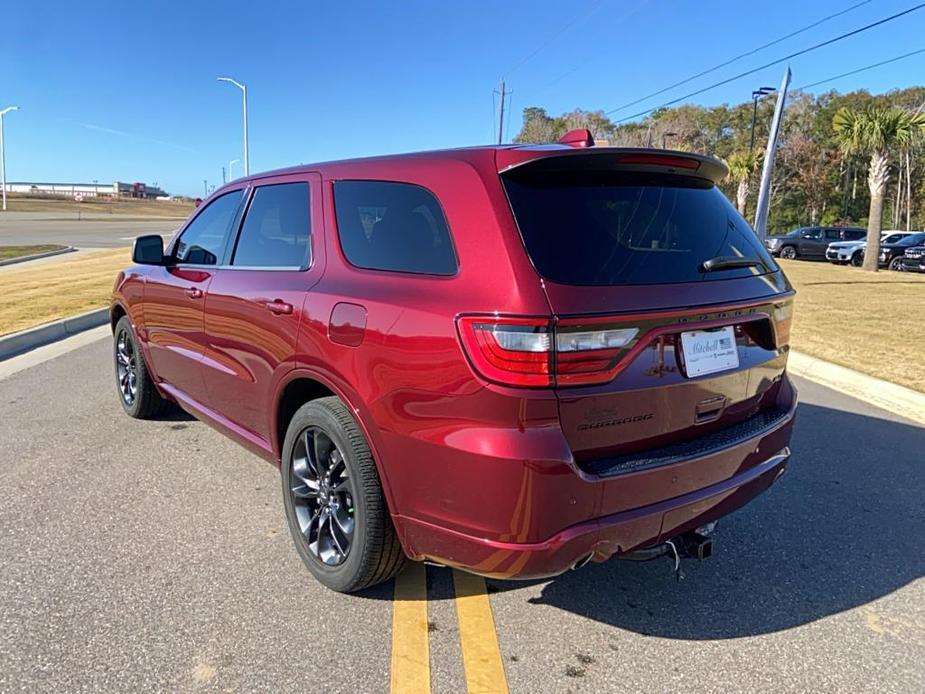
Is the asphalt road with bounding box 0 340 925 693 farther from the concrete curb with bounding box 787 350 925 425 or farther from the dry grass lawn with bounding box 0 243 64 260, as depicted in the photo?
the dry grass lawn with bounding box 0 243 64 260

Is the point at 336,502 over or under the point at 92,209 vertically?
under

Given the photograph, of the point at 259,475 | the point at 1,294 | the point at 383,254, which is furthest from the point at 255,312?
the point at 1,294

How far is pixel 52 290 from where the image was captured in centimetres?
1245

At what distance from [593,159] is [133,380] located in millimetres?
4169

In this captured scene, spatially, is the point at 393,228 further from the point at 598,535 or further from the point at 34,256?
the point at 34,256

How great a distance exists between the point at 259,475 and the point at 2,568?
4.63 feet

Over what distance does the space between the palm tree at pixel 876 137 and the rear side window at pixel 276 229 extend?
24.8 meters

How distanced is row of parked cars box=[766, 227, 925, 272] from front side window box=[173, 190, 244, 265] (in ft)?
88.2

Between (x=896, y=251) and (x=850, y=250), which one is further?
(x=850, y=250)

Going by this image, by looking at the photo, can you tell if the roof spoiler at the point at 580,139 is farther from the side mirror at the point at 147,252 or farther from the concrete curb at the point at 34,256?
the concrete curb at the point at 34,256

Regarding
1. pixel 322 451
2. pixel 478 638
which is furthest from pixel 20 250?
pixel 478 638

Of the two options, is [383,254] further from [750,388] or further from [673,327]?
[750,388]

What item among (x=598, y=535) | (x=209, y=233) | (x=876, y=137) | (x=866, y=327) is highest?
(x=876, y=137)

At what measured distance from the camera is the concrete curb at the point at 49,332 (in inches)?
303
